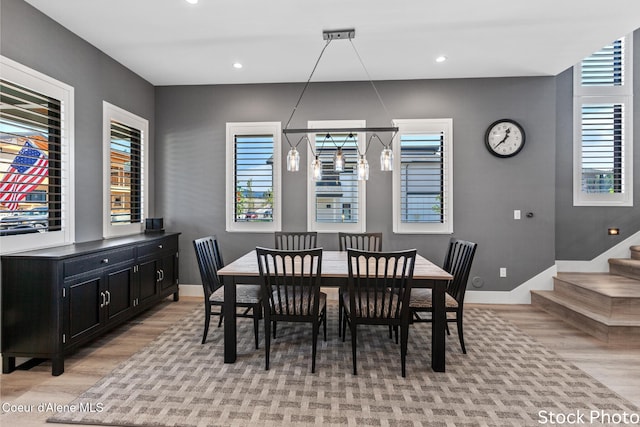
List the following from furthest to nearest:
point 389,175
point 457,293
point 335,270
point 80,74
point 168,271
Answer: point 389,175, point 168,271, point 80,74, point 457,293, point 335,270

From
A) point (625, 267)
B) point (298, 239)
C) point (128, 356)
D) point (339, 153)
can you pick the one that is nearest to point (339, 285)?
point (339, 153)

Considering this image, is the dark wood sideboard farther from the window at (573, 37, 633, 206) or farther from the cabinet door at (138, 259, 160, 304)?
the window at (573, 37, 633, 206)

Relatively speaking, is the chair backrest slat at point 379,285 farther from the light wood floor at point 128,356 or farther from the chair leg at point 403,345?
the light wood floor at point 128,356

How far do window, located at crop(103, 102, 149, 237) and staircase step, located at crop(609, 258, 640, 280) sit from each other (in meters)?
6.21

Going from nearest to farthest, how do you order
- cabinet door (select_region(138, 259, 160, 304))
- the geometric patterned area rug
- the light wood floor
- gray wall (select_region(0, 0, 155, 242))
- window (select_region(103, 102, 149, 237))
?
the geometric patterned area rug < the light wood floor < gray wall (select_region(0, 0, 155, 242)) < cabinet door (select_region(138, 259, 160, 304)) < window (select_region(103, 102, 149, 237))

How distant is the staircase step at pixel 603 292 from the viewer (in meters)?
3.06

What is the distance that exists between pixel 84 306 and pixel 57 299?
0.30 meters

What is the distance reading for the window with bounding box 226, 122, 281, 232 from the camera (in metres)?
4.39

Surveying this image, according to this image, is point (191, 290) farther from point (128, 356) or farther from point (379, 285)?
point (379, 285)

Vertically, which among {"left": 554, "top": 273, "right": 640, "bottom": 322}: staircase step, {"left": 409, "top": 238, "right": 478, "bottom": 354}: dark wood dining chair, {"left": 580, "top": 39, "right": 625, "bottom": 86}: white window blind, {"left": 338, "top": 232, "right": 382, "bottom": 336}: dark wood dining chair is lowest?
{"left": 554, "top": 273, "right": 640, "bottom": 322}: staircase step

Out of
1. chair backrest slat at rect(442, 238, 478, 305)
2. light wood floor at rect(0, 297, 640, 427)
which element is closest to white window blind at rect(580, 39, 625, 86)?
light wood floor at rect(0, 297, 640, 427)

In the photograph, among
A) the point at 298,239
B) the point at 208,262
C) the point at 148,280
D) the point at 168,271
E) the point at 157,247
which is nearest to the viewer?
the point at 208,262

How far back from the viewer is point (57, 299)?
2.38m

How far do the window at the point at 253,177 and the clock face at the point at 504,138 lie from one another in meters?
2.85
